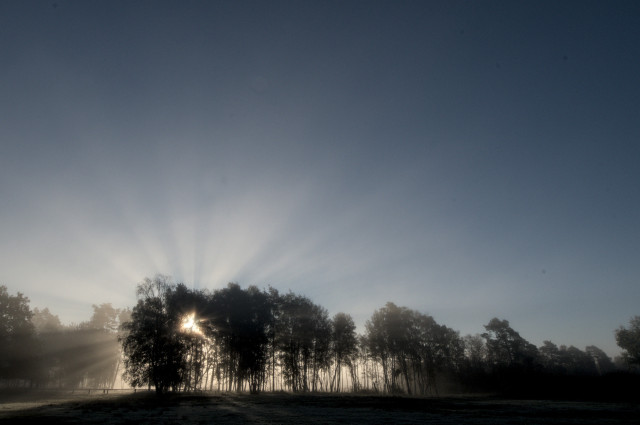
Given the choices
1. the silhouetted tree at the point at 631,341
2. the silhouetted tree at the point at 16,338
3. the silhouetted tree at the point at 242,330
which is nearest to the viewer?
the silhouetted tree at the point at 242,330

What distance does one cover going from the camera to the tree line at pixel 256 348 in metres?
47.7

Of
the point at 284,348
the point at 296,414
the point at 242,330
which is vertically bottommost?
the point at 296,414

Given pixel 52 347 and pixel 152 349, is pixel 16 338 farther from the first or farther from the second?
pixel 152 349

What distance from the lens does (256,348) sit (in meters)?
55.4

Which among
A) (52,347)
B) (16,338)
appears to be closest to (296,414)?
(16,338)

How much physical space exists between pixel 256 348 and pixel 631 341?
316 ft

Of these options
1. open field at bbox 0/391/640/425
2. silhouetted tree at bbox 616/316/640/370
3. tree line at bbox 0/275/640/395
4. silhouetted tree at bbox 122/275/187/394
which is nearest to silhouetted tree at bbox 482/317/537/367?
tree line at bbox 0/275/640/395

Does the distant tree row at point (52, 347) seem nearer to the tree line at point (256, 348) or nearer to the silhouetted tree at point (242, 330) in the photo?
the tree line at point (256, 348)

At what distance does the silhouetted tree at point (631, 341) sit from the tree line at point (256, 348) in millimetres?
268

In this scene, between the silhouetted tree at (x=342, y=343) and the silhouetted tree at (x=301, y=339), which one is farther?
the silhouetted tree at (x=342, y=343)

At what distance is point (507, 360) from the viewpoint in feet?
284

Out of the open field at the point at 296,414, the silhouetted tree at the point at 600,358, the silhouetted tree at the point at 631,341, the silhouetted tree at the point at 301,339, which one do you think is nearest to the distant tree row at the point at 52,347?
the silhouetted tree at the point at 301,339

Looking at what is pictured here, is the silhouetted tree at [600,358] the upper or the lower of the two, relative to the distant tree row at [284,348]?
lower

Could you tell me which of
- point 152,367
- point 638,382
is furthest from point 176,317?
point 638,382
